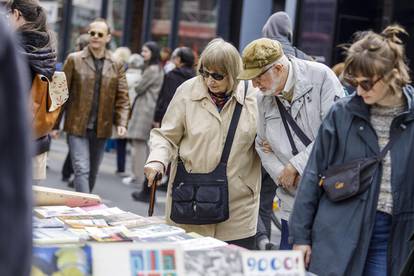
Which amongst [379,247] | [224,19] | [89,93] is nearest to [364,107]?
[379,247]

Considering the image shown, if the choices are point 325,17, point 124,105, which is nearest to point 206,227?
point 124,105

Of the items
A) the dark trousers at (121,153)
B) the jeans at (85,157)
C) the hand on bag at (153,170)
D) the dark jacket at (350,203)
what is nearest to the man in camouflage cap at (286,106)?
the hand on bag at (153,170)

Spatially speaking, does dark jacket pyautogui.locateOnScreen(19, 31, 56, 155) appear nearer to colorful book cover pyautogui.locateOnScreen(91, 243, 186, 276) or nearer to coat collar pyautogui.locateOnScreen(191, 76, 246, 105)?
coat collar pyautogui.locateOnScreen(191, 76, 246, 105)

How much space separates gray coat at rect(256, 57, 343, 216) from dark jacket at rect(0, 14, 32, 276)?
3162 mm

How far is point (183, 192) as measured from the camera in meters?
4.71

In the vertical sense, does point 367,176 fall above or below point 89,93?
above

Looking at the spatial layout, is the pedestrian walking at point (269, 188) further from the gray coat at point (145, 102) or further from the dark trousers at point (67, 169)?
the dark trousers at point (67, 169)

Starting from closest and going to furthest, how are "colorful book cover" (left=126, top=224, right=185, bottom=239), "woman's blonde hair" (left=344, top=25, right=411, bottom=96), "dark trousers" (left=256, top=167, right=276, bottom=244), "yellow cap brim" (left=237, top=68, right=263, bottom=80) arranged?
"colorful book cover" (left=126, top=224, right=185, bottom=239)
"woman's blonde hair" (left=344, top=25, right=411, bottom=96)
"yellow cap brim" (left=237, top=68, right=263, bottom=80)
"dark trousers" (left=256, top=167, right=276, bottom=244)

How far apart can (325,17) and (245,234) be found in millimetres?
8685

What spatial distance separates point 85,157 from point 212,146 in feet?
11.9

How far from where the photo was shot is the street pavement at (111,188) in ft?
31.0

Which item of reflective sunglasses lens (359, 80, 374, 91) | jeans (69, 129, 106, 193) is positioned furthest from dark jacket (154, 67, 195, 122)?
reflective sunglasses lens (359, 80, 374, 91)

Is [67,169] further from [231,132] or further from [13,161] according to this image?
[13,161]

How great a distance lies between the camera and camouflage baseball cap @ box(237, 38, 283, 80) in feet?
14.7
